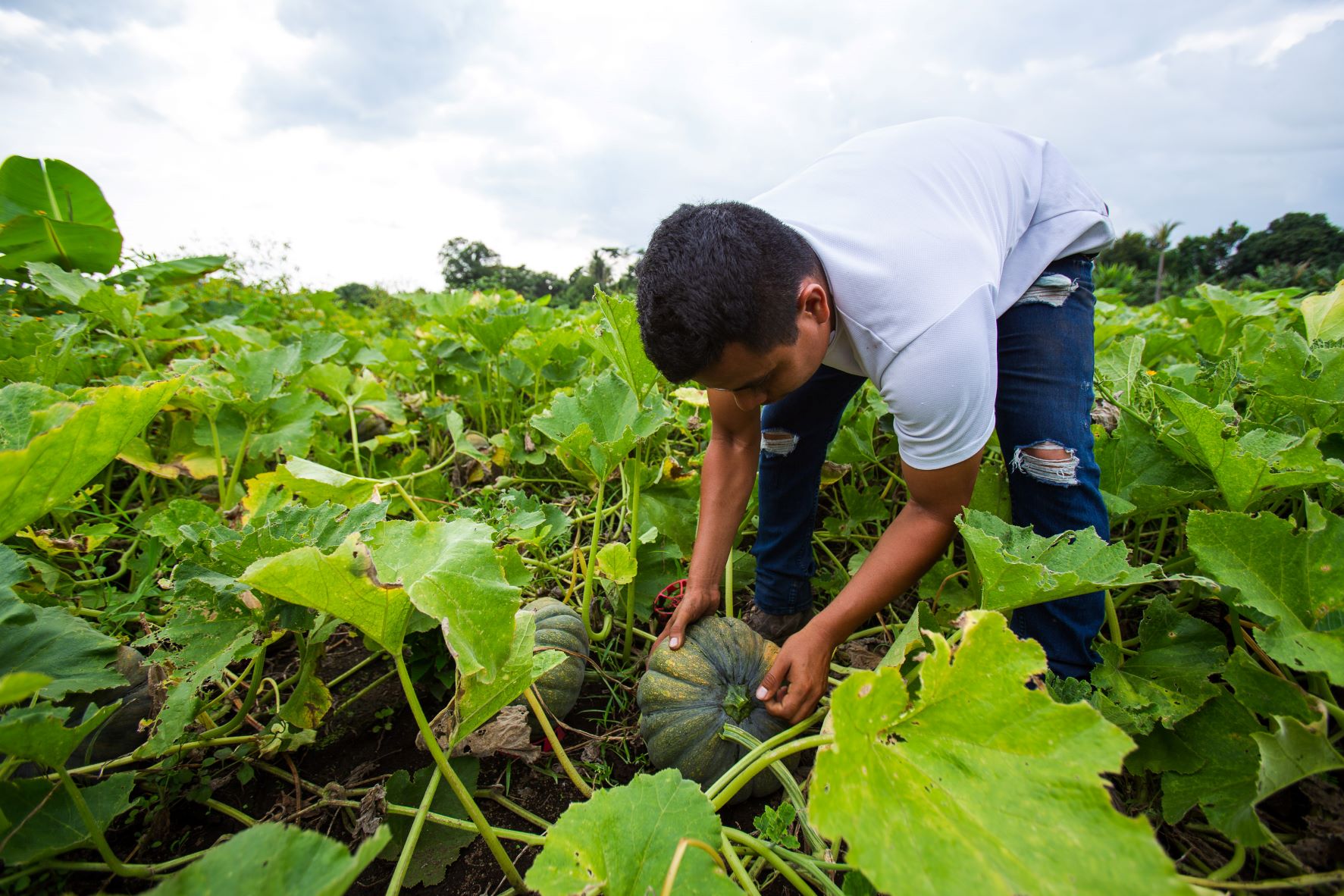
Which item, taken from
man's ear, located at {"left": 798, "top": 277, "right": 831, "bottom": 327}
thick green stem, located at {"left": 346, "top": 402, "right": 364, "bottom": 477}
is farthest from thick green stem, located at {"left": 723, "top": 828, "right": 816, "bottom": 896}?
thick green stem, located at {"left": 346, "top": 402, "right": 364, "bottom": 477}

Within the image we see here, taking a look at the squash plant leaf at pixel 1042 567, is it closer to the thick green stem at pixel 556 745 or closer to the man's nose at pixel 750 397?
the man's nose at pixel 750 397

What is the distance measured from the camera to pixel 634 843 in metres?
0.91

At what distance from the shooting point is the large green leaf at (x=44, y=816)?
3.32 ft

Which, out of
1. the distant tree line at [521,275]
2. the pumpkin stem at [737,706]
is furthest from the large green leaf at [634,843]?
the distant tree line at [521,275]

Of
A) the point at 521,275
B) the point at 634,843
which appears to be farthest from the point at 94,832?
the point at 521,275

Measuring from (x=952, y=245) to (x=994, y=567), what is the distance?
662 millimetres

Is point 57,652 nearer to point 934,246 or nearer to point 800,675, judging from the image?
point 800,675

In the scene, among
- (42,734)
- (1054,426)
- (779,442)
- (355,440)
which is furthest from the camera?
(355,440)

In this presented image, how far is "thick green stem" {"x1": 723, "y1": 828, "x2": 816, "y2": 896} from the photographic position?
109 cm

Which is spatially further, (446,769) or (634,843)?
(446,769)

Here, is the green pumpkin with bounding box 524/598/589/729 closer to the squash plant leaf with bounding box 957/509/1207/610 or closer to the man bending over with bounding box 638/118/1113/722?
the man bending over with bounding box 638/118/1113/722

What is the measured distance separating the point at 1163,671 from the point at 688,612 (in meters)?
1.05

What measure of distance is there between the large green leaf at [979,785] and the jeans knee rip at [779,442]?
1044 millimetres

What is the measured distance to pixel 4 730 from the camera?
85 cm
